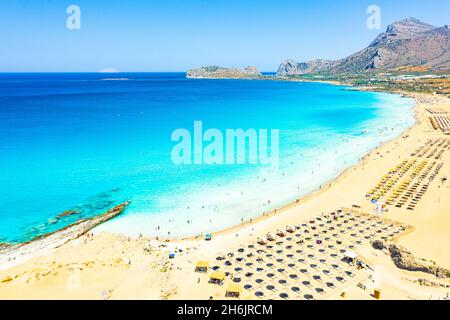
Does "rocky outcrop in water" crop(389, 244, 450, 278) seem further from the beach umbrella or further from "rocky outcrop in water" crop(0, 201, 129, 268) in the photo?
"rocky outcrop in water" crop(0, 201, 129, 268)

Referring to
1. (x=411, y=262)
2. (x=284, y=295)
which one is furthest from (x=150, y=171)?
(x=411, y=262)

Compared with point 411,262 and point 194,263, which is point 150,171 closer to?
point 194,263

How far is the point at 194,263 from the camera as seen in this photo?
2639cm

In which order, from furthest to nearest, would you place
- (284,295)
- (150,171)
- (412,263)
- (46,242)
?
1. (150,171)
2. (46,242)
3. (412,263)
4. (284,295)

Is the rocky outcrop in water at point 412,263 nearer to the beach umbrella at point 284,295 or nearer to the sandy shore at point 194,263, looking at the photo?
the sandy shore at point 194,263

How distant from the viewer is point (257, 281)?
23.5 m

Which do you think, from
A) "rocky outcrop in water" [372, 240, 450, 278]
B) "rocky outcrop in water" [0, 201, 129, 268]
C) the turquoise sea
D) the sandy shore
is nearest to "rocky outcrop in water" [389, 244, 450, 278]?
"rocky outcrop in water" [372, 240, 450, 278]

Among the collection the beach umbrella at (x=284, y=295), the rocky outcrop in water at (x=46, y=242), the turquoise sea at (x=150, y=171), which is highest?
the turquoise sea at (x=150, y=171)

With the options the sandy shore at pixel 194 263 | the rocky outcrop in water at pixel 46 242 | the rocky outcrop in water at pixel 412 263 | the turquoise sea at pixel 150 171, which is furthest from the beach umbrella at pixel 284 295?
the rocky outcrop in water at pixel 46 242

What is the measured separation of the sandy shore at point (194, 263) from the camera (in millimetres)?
22547

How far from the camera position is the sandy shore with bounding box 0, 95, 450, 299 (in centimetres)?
2255

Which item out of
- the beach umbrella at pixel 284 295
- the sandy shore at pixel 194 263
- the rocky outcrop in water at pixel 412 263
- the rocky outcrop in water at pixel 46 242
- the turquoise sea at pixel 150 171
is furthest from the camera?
the turquoise sea at pixel 150 171
